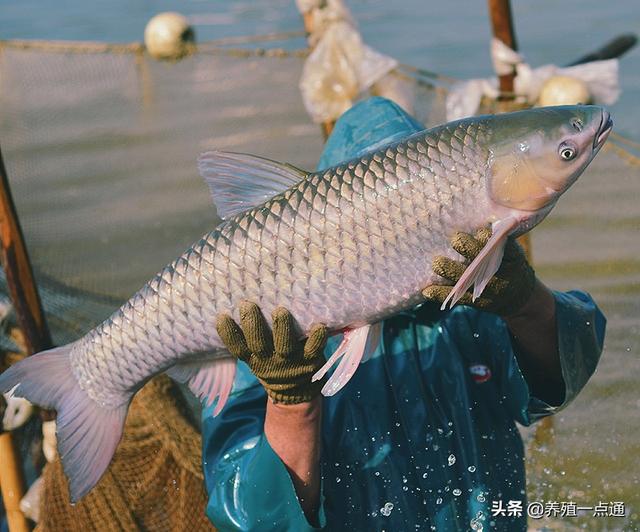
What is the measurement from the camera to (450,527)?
112 inches

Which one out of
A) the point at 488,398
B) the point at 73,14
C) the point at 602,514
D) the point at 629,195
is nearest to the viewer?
the point at 488,398

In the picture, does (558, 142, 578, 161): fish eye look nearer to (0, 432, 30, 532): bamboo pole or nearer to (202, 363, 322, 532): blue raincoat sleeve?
(202, 363, 322, 532): blue raincoat sleeve

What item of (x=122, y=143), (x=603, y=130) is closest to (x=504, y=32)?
(x=603, y=130)

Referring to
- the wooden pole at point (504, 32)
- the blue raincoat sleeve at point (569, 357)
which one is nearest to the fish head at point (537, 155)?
the blue raincoat sleeve at point (569, 357)

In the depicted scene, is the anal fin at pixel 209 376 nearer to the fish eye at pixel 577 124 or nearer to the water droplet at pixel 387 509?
the water droplet at pixel 387 509

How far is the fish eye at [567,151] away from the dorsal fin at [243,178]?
2.01ft

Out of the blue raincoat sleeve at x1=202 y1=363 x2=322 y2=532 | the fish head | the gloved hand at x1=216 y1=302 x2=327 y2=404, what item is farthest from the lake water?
the fish head

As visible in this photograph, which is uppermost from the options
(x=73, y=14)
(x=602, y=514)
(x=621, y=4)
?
(x=73, y=14)

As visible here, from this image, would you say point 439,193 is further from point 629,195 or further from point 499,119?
point 629,195

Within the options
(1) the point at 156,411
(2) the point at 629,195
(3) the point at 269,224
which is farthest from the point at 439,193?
(2) the point at 629,195

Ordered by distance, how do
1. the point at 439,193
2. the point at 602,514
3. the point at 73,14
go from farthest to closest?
the point at 73,14 → the point at 602,514 → the point at 439,193

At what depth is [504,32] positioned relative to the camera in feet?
16.0

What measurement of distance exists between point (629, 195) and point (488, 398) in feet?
8.35

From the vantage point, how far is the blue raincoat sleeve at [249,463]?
2.61 metres
